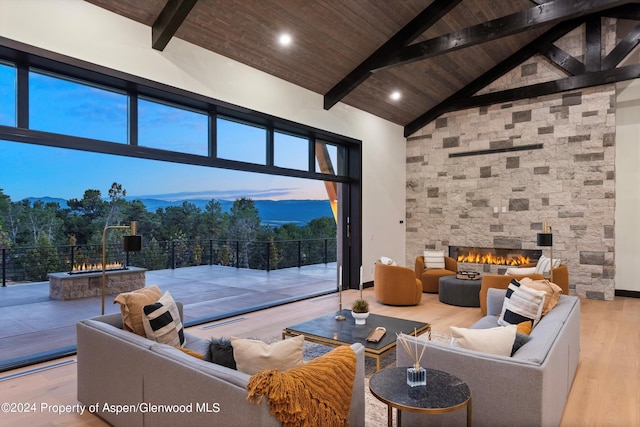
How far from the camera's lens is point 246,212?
8.58 metres

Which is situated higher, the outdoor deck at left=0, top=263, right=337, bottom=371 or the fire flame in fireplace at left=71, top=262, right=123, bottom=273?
the fire flame in fireplace at left=71, top=262, right=123, bottom=273

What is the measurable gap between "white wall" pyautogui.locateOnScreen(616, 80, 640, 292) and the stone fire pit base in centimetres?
877

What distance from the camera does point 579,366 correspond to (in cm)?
386

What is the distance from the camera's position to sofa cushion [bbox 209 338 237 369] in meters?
2.11

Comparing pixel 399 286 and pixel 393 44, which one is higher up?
pixel 393 44

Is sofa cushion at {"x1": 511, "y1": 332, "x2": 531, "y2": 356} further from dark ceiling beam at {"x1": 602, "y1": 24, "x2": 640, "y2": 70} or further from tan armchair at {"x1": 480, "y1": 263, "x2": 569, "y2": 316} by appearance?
dark ceiling beam at {"x1": 602, "y1": 24, "x2": 640, "y2": 70}

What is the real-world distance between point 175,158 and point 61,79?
1.41 m

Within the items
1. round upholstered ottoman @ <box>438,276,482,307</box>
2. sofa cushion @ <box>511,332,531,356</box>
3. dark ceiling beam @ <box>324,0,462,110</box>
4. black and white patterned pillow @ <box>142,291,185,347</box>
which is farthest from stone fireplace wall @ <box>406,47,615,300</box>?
black and white patterned pillow @ <box>142,291,185,347</box>

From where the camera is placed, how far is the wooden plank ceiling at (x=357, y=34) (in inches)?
186

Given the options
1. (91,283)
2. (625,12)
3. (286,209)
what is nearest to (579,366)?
(625,12)

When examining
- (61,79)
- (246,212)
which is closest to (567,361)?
(61,79)

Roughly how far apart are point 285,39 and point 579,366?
519 centimetres

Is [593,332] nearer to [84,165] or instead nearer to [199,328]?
[199,328]

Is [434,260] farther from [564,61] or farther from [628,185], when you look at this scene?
[564,61]
